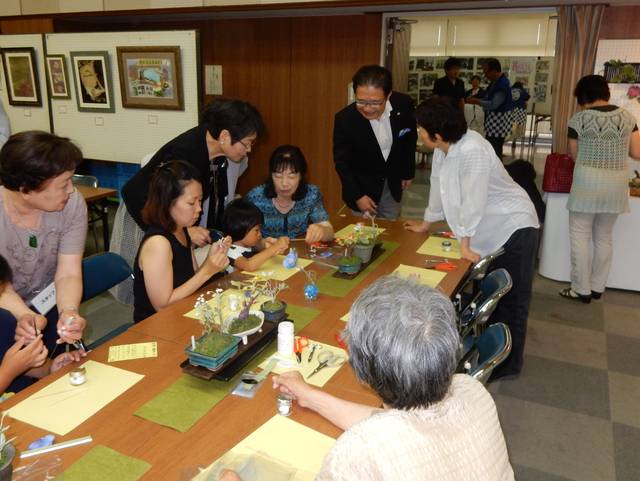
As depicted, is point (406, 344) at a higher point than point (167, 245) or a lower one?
higher

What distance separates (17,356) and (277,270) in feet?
3.98

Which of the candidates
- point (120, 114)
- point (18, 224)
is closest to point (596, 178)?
point (18, 224)

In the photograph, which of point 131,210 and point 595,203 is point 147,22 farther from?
point 595,203

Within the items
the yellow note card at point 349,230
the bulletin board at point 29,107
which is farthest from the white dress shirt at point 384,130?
the bulletin board at point 29,107

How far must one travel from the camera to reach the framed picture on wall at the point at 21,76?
571cm

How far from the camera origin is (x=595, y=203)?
12.4 feet

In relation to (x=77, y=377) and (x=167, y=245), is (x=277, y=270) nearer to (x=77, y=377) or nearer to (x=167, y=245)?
(x=167, y=245)

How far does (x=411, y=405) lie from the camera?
3.36ft

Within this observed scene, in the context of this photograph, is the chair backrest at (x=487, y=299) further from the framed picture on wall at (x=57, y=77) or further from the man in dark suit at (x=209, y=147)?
the framed picture on wall at (x=57, y=77)

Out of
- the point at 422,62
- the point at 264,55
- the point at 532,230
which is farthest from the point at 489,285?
the point at 422,62

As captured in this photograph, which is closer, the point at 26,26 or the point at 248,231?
the point at 248,231

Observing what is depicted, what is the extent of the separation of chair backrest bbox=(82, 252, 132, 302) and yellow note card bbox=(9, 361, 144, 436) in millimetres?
791

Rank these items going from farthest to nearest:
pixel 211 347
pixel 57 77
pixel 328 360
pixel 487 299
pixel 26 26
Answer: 1. pixel 26 26
2. pixel 57 77
3. pixel 487 299
4. pixel 328 360
5. pixel 211 347

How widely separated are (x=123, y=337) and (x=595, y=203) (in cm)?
344
